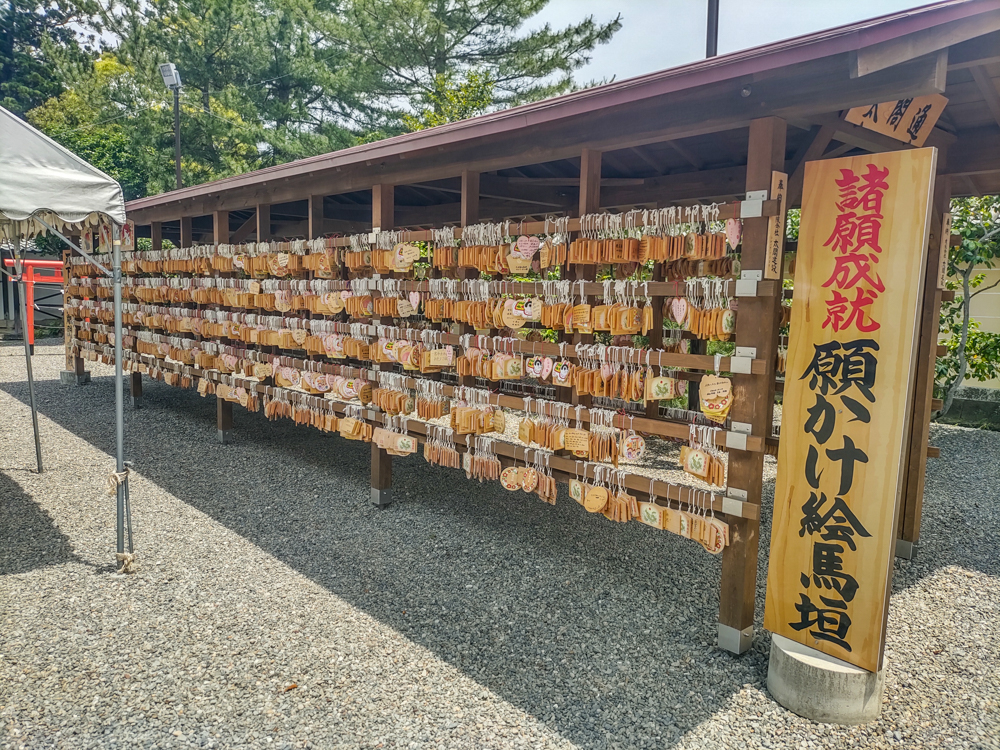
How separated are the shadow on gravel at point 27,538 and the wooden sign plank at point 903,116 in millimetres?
5760

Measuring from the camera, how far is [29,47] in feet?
96.6

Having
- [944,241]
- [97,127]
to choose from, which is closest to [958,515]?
[944,241]

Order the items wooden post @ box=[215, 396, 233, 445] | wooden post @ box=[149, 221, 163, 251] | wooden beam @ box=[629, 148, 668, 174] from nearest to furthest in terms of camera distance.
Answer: wooden beam @ box=[629, 148, 668, 174], wooden post @ box=[215, 396, 233, 445], wooden post @ box=[149, 221, 163, 251]

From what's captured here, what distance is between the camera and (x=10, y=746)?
109 inches

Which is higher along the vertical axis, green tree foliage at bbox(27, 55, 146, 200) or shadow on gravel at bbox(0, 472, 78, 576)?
green tree foliage at bbox(27, 55, 146, 200)

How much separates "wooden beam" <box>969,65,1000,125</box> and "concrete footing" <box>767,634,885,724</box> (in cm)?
288

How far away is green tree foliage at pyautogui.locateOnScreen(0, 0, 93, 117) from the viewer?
28.2 metres

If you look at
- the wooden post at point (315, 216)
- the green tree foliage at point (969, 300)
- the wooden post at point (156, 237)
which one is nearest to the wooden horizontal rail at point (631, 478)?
the wooden post at point (315, 216)

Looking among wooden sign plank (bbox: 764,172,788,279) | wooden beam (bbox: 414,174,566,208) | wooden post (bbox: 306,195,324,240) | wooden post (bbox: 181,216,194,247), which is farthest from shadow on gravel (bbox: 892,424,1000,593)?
wooden post (bbox: 181,216,194,247)

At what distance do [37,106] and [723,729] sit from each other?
35.6 meters

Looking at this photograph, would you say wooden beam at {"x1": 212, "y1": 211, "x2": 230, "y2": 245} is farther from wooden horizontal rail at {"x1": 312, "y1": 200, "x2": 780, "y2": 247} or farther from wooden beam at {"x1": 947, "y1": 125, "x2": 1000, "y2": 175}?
wooden beam at {"x1": 947, "y1": 125, "x2": 1000, "y2": 175}

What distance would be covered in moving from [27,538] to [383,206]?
374 centimetres

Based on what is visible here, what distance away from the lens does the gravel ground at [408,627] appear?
297cm

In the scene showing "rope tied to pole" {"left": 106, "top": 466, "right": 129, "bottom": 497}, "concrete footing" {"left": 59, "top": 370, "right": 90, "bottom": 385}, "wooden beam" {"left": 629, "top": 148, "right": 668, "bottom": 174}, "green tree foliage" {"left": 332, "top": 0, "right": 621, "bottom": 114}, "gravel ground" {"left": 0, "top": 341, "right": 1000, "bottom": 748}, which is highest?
"green tree foliage" {"left": 332, "top": 0, "right": 621, "bottom": 114}
